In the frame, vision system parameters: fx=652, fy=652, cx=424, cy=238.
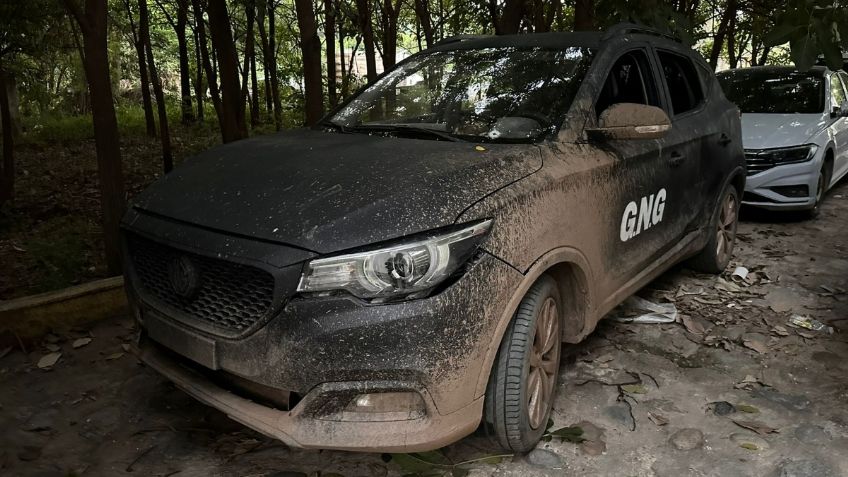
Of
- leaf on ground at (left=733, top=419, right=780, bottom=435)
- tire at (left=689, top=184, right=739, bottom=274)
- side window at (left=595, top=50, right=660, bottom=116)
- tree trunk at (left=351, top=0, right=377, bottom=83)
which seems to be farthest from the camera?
tree trunk at (left=351, top=0, right=377, bottom=83)

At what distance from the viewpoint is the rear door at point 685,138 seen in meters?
3.72

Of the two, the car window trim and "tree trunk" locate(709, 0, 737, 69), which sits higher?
"tree trunk" locate(709, 0, 737, 69)

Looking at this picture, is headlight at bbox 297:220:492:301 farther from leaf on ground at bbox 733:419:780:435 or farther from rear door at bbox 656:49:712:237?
rear door at bbox 656:49:712:237

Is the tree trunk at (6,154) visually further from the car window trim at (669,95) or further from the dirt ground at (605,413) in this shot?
the car window trim at (669,95)

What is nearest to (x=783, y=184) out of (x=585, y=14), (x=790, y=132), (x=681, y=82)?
(x=790, y=132)

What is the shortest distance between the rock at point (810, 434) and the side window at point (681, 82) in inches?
72.8

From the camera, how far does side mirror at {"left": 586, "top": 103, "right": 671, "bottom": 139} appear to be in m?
2.88

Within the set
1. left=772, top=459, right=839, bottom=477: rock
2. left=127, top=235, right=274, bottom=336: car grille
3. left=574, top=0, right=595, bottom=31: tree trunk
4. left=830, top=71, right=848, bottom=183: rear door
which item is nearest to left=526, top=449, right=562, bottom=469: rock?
left=772, top=459, right=839, bottom=477: rock

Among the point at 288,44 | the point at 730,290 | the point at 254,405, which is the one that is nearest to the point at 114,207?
the point at 254,405

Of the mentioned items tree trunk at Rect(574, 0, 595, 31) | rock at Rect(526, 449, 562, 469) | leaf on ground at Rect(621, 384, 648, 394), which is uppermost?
tree trunk at Rect(574, 0, 595, 31)

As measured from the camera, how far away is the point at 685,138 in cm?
383

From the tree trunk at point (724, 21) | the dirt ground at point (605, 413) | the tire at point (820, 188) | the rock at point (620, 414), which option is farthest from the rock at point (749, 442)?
the tree trunk at point (724, 21)

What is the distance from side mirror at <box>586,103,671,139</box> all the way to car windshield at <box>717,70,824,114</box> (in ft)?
14.5

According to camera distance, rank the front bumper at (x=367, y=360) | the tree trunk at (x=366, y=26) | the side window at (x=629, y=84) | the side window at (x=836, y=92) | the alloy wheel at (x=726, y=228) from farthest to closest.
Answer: the tree trunk at (x=366, y=26), the side window at (x=836, y=92), the alloy wheel at (x=726, y=228), the side window at (x=629, y=84), the front bumper at (x=367, y=360)
